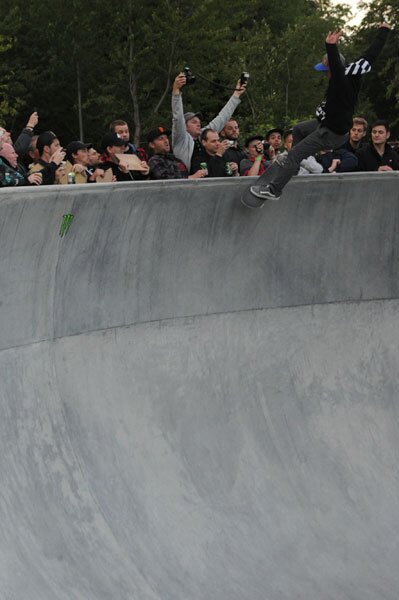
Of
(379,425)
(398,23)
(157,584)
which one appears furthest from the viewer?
(398,23)

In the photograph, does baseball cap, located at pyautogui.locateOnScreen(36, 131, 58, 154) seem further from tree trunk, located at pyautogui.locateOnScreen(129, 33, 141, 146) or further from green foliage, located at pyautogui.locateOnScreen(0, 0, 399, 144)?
tree trunk, located at pyautogui.locateOnScreen(129, 33, 141, 146)

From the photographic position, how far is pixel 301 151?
7809mm

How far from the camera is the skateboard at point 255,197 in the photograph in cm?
752

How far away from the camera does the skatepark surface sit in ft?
18.9

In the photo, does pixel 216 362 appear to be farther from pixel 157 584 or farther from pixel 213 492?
pixel 157 584

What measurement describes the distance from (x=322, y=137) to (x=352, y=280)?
4.32ft

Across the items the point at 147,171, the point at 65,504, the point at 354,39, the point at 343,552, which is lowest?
the point at 354,39

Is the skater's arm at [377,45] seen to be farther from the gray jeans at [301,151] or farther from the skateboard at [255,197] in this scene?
the skateboard at [255,197]

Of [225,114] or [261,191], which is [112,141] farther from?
[225,114]

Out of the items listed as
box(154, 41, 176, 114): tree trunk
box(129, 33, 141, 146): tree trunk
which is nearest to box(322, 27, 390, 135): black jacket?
box(129, 33, 141, 146): tree trunk

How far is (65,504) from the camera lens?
5.68 m

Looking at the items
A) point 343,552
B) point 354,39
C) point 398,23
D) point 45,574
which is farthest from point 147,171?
point 354,39

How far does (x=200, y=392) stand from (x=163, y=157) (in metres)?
2.82

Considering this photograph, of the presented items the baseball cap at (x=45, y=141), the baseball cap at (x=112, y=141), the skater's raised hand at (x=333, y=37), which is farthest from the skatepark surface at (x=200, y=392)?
the baseball cap at (x=45, y=141)
